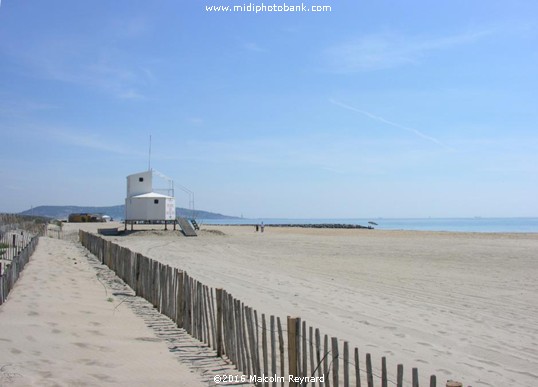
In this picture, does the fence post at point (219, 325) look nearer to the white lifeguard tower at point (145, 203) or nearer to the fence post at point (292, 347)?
the fence post at point (292, 347)

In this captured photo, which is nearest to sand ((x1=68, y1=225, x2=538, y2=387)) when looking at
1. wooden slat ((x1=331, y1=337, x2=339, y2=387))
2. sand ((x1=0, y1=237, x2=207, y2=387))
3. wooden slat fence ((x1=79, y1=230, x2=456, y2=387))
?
wooden slat fence ((x1=79, y1=230, x2=456, y2=387))

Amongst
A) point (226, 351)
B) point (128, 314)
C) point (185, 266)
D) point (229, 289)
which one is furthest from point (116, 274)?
point (226, 351)

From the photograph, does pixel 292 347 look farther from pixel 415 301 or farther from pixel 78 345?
pixel 415 301

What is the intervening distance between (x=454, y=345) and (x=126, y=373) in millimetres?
5078

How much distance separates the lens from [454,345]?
28.7ft

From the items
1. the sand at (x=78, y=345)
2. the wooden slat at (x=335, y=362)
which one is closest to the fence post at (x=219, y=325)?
the sand at (x=78, y=345)

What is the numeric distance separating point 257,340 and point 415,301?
24.4 feet

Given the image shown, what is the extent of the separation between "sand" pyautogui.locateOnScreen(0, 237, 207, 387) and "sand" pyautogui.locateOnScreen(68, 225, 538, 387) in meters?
2.89

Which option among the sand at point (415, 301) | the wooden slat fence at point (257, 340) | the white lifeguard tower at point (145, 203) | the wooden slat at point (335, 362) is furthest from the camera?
the white lifeguard tower at point (145, 203)

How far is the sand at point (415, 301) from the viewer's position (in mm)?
7992

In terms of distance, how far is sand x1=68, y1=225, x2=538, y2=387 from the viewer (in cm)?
799

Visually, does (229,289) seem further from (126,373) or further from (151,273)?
(126,373)

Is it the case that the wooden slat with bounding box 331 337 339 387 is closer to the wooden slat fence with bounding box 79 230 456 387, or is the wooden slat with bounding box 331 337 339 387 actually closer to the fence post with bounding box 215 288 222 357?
the wooden slat fence with bounding box 79 230 456 387

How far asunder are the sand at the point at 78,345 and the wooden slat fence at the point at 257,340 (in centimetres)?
61
